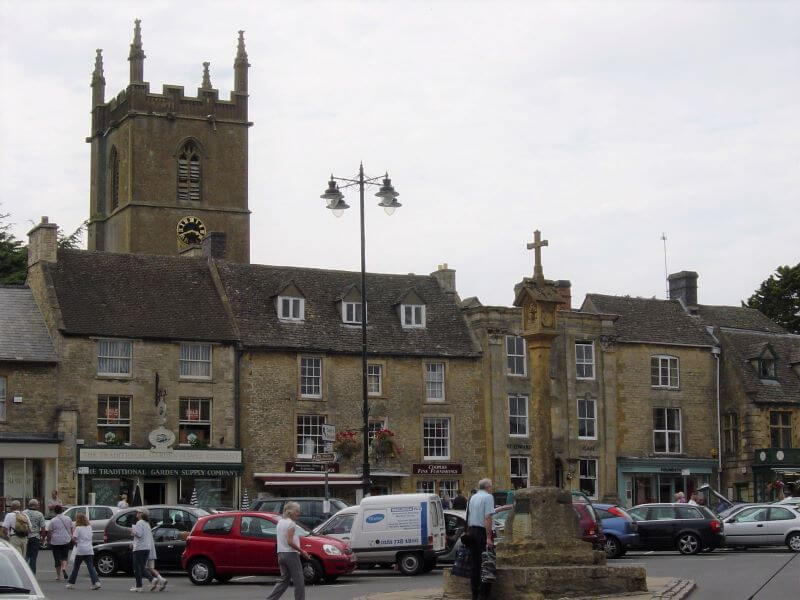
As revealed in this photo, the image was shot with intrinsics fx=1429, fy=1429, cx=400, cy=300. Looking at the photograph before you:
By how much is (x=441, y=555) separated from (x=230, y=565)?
208 inches

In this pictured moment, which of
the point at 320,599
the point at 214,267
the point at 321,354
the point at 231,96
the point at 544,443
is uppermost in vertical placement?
the point at 231,96

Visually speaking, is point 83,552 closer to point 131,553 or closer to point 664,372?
point 131,553

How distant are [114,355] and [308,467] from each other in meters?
7.90

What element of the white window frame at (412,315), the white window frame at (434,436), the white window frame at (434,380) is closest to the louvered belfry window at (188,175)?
the white window frame at (412,315)

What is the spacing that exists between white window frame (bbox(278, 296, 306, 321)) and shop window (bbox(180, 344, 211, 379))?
142 inches

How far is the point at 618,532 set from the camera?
114 feet

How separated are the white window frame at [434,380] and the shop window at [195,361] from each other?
28.0 feet

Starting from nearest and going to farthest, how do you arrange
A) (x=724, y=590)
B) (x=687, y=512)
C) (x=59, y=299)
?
1. (x=724, y=590)
2. (x=687, y=512)
3. (x=59, y=299)

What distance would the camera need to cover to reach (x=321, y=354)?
169 feet

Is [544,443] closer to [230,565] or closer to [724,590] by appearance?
[724,590]

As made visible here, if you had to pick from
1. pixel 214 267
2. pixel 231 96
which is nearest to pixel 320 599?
pixel 214 267

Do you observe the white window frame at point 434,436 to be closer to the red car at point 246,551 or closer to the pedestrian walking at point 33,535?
the pedestrian walking at point 33,535

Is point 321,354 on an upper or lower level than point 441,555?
upper

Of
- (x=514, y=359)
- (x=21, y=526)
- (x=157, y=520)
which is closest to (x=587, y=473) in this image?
(x=514, y=359)
